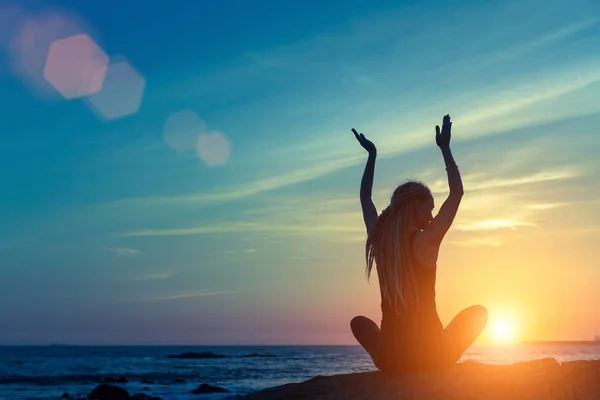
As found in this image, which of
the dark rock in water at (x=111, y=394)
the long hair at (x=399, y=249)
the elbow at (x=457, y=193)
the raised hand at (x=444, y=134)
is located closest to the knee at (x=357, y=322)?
the long hair at (x=399, y=249)

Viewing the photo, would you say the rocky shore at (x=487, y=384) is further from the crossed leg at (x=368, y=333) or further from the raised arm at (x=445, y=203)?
the raised arm at (x=445, y=203)

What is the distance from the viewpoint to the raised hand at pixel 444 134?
5.35 metres

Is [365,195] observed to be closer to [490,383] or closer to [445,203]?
[445,203]

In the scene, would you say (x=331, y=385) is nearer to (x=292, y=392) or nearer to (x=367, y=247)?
(x=292, y=392)

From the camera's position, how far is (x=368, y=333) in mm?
5871

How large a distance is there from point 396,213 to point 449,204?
56 cm

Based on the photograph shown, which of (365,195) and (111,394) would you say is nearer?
(365,195)

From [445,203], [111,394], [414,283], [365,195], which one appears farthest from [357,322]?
[111,394]

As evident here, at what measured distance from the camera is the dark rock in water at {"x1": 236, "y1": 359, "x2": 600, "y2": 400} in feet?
16.8

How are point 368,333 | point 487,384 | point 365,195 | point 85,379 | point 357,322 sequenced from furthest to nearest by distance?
point 85,379, point 365,195, point 357,322, point 368,333, point 487,384

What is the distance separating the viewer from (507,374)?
5.35 meters

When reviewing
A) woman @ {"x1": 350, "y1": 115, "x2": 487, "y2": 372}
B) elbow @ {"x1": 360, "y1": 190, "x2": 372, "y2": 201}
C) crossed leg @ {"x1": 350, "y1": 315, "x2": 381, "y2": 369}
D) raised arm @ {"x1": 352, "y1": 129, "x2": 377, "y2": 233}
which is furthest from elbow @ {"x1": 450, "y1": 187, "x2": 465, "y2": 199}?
crossed leg @ {"x1": 350, "y1": 315, "x2": 381, "y2": 369}

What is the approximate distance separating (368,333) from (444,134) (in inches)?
73.9

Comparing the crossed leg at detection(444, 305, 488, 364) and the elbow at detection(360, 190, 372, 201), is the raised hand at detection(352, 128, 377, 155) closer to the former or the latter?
the elbow at detection(360, 190, 372, 201)
